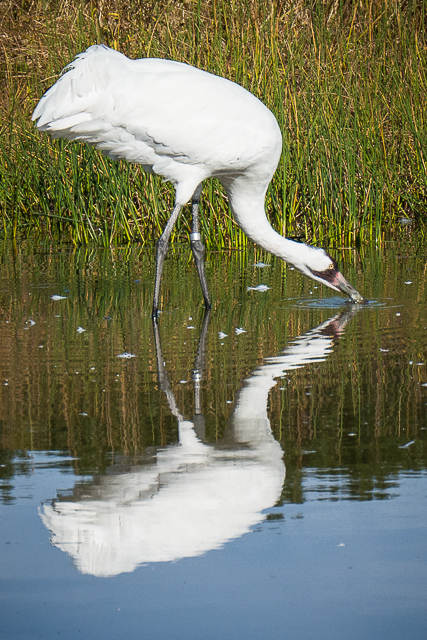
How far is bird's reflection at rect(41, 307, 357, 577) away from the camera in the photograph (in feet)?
8.57

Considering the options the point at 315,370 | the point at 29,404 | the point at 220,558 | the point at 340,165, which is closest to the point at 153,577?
the point at 220,558

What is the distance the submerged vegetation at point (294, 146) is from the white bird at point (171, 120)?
2.19 meters

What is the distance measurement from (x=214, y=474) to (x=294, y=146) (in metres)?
6.05

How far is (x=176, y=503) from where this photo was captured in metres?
2.85

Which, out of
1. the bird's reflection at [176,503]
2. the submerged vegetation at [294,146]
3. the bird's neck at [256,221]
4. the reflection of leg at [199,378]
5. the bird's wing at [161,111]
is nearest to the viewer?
the bird's reflection at [176,503]

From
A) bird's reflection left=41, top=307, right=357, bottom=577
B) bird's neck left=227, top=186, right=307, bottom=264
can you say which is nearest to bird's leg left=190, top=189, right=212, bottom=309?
bird's neck left=227, top=186, right=307, bottom=264

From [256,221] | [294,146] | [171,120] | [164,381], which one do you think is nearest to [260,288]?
[256,221]

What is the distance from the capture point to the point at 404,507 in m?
2.81

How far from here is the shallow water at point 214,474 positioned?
2.30 meters

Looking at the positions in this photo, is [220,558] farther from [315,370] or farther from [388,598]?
[315,370]

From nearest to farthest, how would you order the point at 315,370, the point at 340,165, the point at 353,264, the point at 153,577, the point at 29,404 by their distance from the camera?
1. the point at 153,577
2. the point at 29,404
3. the point at 315,370
4. the point at 353,264
5. the point at 340,165

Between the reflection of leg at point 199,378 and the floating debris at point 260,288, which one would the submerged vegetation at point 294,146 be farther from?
the reflection of leg at point 199,378

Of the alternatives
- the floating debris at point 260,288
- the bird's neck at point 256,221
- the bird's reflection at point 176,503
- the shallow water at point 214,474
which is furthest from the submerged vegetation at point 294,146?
the bird's reflection at point 176,503

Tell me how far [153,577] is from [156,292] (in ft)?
11.9
